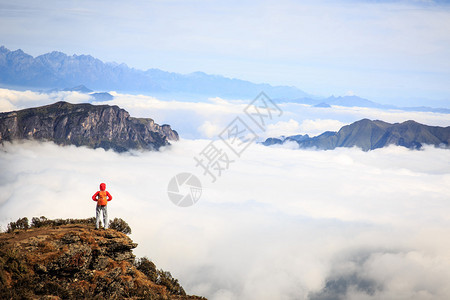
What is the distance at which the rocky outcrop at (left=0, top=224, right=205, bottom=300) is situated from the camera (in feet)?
62.8

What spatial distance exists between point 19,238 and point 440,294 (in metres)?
231

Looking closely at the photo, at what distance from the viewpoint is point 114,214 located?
538 ft

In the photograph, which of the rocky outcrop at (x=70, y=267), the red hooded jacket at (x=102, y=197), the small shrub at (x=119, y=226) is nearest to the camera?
the rocky outcrop at (x=70, y=267)

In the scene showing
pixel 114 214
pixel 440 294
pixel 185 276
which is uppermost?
pixel 114 214

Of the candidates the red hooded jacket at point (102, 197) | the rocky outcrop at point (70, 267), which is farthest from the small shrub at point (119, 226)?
the red hooded jacket at point (102, 197)

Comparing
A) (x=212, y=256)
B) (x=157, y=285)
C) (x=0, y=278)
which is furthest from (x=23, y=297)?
(x=212, y=256)

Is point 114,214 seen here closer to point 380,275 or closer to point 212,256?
point 212,256

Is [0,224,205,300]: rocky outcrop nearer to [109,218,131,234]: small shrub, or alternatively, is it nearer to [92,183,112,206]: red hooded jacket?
[92,183,112,206]: red hooded jacket

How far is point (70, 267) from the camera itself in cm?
2073

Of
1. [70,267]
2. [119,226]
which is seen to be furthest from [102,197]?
[119,226]

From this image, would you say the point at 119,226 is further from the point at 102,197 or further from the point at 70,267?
the point at 70,267

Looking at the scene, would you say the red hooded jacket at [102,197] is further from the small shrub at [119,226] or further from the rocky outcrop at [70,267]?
the small shrub at [119,226]

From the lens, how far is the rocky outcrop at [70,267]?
1914 centimetres

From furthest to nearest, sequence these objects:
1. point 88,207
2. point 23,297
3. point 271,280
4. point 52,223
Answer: point 88,207, point 271,280, point 52,223, point 23,297
